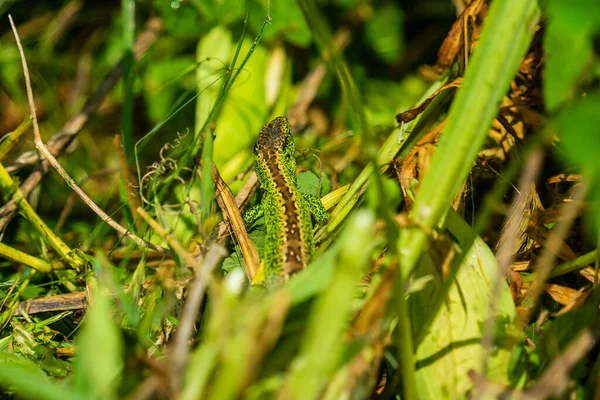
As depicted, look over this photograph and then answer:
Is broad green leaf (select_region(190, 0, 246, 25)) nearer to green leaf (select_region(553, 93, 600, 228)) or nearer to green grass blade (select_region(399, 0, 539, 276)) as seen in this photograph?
green grass blade (select_region(399, 0, 539, 276))

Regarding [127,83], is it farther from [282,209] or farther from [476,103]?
[476,103]

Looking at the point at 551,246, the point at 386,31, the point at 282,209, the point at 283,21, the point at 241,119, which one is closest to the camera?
the point at 551,246

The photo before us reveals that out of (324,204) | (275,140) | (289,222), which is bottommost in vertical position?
(324,204)

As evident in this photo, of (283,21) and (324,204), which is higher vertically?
(283,21)

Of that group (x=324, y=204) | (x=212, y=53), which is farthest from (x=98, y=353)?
(x=212, y=53)

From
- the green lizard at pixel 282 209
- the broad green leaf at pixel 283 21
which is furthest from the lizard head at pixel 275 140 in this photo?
the broad green leaf at pixel 283 21

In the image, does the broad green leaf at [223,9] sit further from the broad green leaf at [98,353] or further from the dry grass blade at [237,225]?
the broad green leaf at [98,353]

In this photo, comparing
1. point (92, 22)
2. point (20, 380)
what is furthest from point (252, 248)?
point (92, 22)
